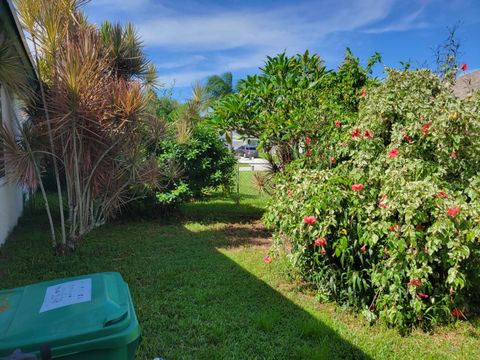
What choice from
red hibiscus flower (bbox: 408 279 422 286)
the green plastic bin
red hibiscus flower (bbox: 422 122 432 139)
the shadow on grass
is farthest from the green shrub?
the green plastic bin

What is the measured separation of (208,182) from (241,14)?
15.3 feet

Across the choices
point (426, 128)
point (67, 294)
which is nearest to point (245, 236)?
point (426, 128)

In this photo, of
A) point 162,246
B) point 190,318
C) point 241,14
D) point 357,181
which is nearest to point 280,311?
point 190,318

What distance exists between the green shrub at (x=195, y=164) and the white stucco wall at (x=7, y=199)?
2.90 meters

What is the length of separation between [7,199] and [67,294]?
6446mm

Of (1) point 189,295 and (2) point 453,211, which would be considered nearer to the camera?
(2) point 453,211

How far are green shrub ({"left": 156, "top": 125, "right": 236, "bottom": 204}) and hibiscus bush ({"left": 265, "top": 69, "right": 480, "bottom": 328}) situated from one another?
4.34m

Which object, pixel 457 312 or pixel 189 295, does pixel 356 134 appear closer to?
pixel 457 312

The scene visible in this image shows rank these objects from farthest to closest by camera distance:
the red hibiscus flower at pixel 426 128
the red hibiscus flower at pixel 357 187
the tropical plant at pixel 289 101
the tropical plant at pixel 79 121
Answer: the tropical plant at pixel 289 101 < the tropical plant at pixel 79 121 < the red hibiscus flower at pixel 426 128 < the red hibiscus flower at pixel 357 187

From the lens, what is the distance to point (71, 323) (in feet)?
5.73

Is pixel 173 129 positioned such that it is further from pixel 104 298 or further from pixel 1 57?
pixel 104 298

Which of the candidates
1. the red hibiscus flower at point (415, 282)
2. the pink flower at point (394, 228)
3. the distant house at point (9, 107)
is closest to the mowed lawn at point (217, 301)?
the distant house at point (9, 107)

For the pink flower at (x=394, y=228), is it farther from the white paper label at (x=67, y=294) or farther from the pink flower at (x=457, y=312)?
the white paper label at (x=67, y=294)

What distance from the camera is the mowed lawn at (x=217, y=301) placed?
136 inches
